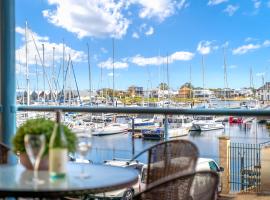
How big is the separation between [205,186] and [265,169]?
1497mm

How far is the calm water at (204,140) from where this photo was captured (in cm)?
348

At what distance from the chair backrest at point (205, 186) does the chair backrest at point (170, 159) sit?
294 millimetres

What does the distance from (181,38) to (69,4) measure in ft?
28.2

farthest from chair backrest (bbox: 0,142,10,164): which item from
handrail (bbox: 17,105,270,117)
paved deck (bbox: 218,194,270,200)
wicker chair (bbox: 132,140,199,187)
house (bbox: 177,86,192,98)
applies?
house (bbox: 177,86,192,98)

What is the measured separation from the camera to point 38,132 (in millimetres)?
2070

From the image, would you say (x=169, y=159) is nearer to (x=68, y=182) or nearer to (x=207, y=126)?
(x=68, y=182)

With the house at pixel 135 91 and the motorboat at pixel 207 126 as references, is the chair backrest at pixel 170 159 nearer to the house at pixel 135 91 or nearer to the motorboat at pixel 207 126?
the motorboat at pixel 207 126

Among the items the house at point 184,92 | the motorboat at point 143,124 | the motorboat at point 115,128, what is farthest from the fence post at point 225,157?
the house at point 184,92

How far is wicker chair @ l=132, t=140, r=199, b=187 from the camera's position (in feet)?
8.46

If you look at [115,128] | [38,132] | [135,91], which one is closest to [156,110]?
[115,128]

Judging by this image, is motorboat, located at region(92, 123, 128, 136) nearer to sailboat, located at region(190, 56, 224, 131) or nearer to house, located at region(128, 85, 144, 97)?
sailboat, located at region(190, 56, 224, 131)

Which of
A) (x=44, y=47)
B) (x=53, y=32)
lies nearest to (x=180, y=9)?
(x=53, y=32)

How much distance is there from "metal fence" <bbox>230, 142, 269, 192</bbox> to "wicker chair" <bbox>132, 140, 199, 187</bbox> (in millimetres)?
1070

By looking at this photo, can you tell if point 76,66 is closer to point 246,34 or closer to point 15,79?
point 15,79
